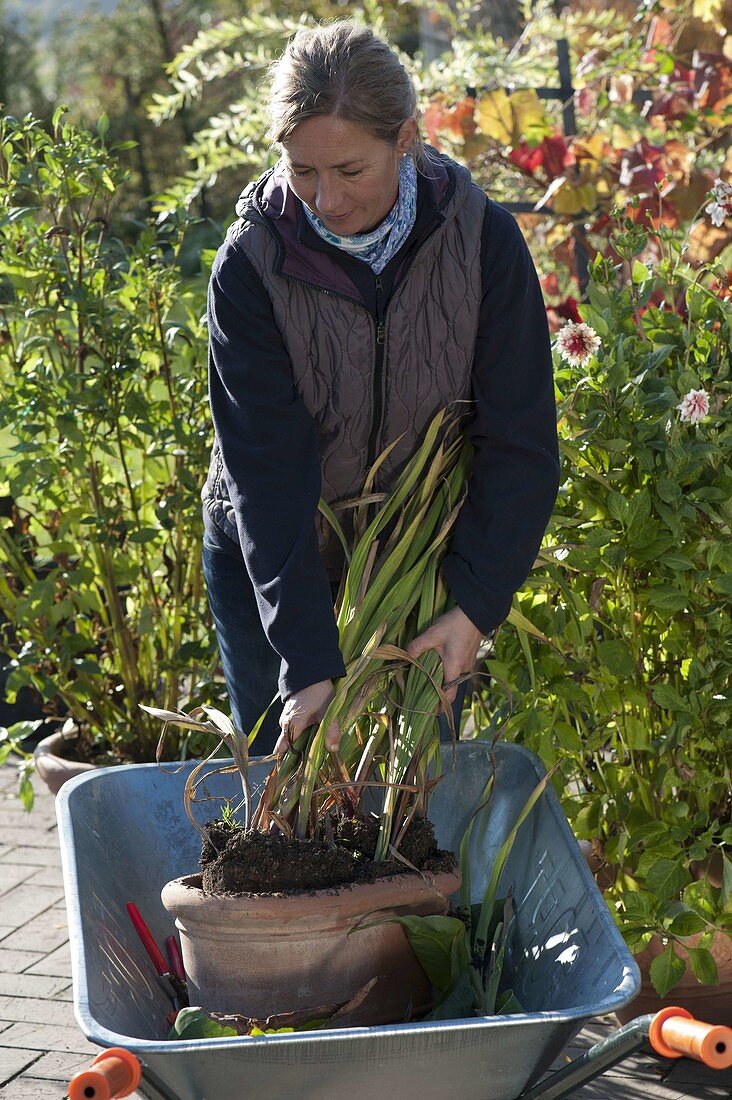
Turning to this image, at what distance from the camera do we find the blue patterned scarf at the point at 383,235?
1663mm

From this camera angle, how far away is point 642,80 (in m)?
3.74

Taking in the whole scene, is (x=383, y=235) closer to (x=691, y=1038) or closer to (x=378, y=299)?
(x=378, y=299)

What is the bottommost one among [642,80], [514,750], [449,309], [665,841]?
[665,841]

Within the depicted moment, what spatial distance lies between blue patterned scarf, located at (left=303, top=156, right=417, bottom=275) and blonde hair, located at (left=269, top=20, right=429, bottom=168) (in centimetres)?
11

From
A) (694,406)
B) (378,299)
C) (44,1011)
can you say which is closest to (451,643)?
(378,299)

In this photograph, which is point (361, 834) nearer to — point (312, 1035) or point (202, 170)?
point (312, 1035)

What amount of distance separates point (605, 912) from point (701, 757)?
0.82 meters

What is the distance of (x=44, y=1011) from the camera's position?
249cm

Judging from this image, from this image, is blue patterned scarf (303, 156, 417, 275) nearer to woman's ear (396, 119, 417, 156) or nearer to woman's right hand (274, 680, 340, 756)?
woman's ear (396, 119, 417, 156)

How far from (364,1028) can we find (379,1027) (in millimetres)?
15

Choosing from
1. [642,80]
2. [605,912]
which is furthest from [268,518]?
[642,80]

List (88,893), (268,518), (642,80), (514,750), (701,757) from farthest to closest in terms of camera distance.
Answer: (642,80) → (701,757) → (514,750) → (268,518) → (88,893)

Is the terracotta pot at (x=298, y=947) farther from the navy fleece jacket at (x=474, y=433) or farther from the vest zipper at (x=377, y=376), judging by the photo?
the vest zipper at (x=377, y=376)

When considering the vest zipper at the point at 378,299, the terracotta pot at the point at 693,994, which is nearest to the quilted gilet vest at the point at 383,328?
the vest zipper at the point at 378,299
